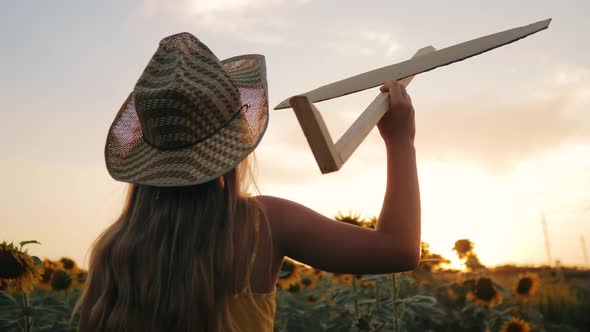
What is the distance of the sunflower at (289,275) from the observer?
5441 mm

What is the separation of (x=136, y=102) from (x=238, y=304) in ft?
2.03

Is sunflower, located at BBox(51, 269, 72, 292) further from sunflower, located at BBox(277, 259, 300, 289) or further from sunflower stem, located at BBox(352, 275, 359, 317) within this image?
sunflower stem, located at BBox(352, 275, 359, 317)

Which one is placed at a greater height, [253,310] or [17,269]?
[17,269]

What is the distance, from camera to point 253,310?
63.5 inches

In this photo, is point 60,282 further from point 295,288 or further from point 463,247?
point 463,247

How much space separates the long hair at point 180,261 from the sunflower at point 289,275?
3.80 meters

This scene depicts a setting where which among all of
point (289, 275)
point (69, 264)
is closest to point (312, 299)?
point (289, 275)

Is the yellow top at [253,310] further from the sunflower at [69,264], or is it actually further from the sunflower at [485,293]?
the sunflower at [69,264]

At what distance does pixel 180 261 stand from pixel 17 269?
2654 mm

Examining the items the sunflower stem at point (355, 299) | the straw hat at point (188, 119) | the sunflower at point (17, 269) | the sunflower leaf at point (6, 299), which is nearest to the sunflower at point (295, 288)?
the sunflower stem at point (355, 299)

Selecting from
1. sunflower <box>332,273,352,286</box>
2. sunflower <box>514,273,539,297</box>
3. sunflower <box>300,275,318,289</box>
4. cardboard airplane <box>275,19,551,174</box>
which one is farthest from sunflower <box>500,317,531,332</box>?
cardboard airplane <box>275,19,551,174</box>

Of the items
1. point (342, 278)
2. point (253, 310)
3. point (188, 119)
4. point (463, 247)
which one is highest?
point (463, 247)

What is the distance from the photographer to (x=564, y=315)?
19.7ft

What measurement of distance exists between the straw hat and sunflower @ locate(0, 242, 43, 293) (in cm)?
233
